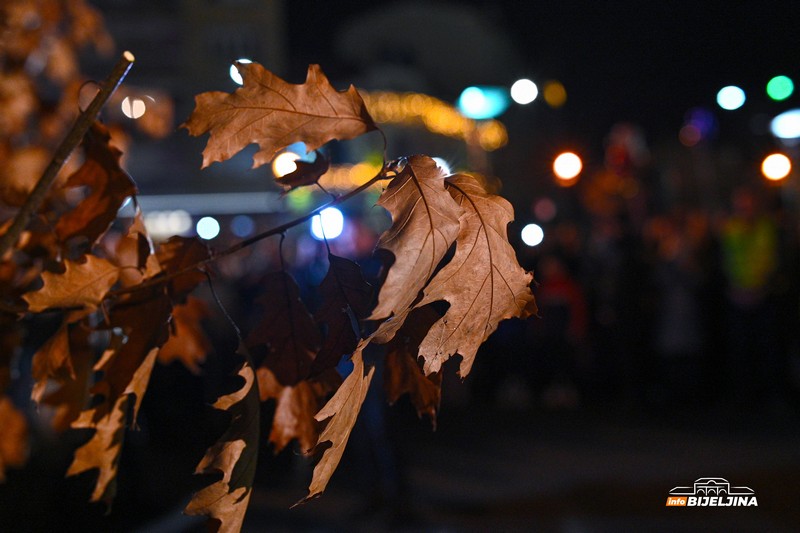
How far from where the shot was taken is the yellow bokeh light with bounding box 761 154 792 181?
24.6 feet

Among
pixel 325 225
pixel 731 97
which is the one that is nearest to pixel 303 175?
pixel 325 225

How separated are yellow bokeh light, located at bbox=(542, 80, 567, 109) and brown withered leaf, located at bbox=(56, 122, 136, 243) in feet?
17.9

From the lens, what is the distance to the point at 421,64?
1067 inches

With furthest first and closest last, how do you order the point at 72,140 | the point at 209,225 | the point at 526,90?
the point at 209,225 → the point at 526,90 → the point at 72,140

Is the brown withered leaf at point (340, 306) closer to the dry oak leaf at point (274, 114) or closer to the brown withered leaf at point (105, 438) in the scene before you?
the dry oak leaf at point (274, 114)

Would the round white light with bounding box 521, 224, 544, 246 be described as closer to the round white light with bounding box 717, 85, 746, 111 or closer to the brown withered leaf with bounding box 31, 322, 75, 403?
the round white light with bounding box 717, 85, 746, 111

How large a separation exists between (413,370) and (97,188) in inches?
24.4

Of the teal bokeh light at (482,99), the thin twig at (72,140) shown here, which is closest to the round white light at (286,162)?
the thin twig at (72,140)

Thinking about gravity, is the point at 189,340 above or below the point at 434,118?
below

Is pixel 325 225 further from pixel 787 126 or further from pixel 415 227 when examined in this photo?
pixel 787 126

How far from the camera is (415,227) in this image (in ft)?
2.69

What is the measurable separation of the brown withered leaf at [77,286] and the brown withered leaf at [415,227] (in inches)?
19.6

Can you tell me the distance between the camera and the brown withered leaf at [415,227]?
0.77 metres

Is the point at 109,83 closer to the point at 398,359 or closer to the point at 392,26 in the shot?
the point at 398,359
